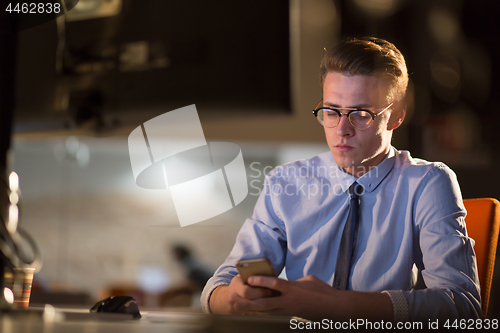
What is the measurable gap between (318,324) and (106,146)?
168 centimetres

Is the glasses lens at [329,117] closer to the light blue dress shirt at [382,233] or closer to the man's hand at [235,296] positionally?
the light blue dress shirt at [382,233]

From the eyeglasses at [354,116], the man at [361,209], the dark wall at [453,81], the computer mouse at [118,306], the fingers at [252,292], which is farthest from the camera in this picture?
the dark wall at [453,81]

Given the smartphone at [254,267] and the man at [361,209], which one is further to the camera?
the man at [361,209]

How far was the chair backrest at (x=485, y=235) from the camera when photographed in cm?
99

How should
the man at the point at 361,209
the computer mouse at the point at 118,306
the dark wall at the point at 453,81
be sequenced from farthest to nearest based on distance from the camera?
1. the dark wall at the point at 453,81
2. the man at the point at 361,209
3. the computer mouse at the point at 118,306

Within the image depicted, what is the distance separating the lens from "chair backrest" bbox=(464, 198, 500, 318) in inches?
39.1

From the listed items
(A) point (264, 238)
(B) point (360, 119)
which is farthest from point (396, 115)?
(A) point (264, 238)

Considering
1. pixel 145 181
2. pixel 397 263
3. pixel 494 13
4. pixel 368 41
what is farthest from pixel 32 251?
pixel 494 13

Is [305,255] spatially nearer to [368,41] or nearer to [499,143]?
[368,41]

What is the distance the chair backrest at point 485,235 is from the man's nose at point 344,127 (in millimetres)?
399

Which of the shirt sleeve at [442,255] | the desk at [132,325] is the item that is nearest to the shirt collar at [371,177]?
the shirt sleeve at [442,255]

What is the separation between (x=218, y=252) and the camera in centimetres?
198

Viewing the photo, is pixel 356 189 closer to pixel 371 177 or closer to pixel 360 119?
pixel 371 177

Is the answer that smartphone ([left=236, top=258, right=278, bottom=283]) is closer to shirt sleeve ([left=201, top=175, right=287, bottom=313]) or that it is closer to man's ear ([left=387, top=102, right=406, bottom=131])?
shirt sleeve ([left=201, top=175, right=287, bottom=313])
